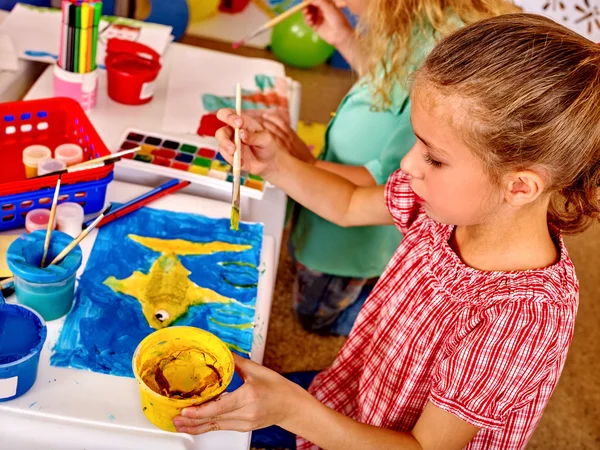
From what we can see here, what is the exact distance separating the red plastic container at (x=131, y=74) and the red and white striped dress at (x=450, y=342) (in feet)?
1.69

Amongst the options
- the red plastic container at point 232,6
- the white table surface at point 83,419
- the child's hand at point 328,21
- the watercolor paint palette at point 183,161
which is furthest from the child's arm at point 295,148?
the red plastic container at point 232,6

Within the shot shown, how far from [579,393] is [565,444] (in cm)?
20

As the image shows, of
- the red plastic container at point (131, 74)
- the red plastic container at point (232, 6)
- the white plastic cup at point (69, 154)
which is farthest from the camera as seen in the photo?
the red plastic container at point (232, 6)

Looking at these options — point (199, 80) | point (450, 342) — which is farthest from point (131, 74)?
point (450, 342)

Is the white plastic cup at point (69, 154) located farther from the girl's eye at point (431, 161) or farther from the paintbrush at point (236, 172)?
the girl's eye at point (431, 161)

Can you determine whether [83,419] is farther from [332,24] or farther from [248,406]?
[332,24]

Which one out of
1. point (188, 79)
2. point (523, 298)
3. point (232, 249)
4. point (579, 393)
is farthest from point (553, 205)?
point (579, 393)

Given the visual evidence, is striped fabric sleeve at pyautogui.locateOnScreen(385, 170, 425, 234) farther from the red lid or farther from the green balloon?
the green balloon

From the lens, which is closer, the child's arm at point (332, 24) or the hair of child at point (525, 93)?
the hair of child at point (525, 93)

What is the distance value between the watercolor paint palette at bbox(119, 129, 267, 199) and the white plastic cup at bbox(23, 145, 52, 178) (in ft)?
0.40

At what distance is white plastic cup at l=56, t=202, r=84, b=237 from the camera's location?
38.7 inches

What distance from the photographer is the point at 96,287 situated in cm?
93

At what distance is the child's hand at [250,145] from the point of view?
1027mm

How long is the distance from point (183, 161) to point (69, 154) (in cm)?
19
